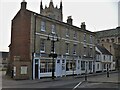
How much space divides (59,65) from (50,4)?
4743 centimetres

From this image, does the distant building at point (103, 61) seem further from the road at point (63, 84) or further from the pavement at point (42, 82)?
the road at point (63, 84)

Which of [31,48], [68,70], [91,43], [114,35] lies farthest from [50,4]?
[31,48]

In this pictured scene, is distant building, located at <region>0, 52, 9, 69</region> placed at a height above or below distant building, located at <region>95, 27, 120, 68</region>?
below

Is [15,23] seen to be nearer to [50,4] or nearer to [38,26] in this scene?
[38,26]

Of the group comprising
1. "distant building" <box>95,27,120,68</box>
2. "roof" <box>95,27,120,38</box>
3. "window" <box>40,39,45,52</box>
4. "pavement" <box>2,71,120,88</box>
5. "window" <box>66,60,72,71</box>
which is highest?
"roof" <box>95,27,120,38</box>

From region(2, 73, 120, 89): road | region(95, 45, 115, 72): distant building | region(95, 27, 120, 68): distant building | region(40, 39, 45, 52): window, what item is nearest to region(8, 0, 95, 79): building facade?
region(40, 39, 45, 52): window

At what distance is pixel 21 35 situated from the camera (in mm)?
35688

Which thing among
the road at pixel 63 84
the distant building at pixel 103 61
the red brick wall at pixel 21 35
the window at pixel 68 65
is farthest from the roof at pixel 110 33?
the road at pixel 63 84

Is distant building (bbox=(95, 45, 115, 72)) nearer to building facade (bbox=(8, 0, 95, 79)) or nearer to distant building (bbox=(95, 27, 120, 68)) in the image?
distant building (bbox=(95, 27, 120, 68))

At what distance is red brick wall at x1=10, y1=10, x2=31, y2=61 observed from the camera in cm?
3447

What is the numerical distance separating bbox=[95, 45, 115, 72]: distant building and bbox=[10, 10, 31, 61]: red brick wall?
1003 inches

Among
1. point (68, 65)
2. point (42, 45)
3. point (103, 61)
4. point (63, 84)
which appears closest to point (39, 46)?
point (42, 45)

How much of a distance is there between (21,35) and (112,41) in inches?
2397

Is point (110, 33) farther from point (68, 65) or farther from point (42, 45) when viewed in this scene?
point (42, 45)
